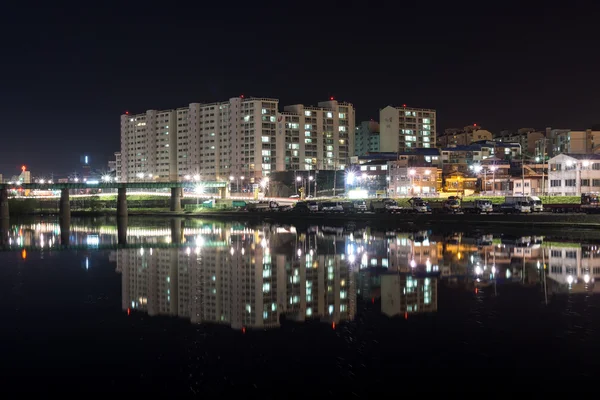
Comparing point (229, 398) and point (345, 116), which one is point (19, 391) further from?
point (345, 116)

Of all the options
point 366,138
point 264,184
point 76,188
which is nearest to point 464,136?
point 366,138

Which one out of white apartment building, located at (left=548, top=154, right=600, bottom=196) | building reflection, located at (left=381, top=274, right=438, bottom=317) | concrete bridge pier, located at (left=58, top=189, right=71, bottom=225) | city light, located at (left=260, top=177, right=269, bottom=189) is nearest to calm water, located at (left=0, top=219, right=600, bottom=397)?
building reflection, located at (left=381, top=274, right=438, bottom=317)

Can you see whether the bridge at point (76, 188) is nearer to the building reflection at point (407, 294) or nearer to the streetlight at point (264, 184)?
the streetlight at point (264, 184)

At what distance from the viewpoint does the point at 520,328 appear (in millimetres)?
15461

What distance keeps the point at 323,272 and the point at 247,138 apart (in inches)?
4768

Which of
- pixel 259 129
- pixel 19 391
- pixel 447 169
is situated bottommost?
pixel 19 391

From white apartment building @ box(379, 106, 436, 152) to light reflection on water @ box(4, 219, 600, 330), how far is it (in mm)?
110408

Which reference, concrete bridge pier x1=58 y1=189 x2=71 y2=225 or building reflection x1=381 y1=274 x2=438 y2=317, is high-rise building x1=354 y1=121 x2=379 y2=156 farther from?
building reflection x1=381 y1=274 x2=438 y2=317

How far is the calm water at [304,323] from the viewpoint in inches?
472

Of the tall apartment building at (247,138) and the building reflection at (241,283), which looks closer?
the building reflection at (241,283)

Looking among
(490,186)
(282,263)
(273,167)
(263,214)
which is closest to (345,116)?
(273,167)

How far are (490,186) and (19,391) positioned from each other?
286 ft

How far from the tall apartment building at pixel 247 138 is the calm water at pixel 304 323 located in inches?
4447

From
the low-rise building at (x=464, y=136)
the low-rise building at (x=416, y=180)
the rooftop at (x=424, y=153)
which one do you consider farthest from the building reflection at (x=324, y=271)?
the low-rise building at (x=464, y=136)
